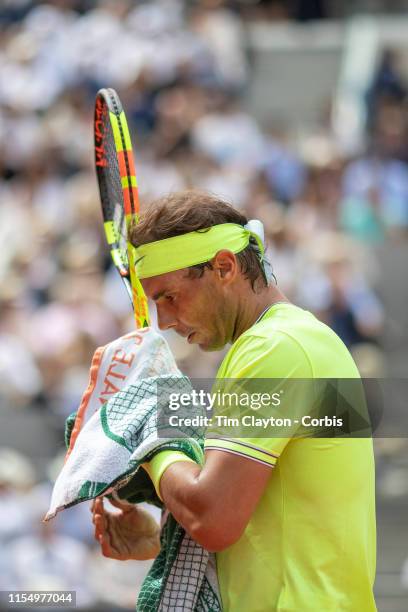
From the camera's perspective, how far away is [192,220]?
8.77 ft

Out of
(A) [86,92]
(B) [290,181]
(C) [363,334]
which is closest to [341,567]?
(C) [363,334]

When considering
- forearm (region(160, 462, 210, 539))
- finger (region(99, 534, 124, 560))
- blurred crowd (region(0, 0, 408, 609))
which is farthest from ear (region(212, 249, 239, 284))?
blurred crowd (region(0, 0, 408, 609))

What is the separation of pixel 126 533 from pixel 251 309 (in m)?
0.71

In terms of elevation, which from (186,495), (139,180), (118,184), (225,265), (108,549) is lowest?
(139,180)

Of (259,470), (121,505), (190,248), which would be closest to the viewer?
(259,470)

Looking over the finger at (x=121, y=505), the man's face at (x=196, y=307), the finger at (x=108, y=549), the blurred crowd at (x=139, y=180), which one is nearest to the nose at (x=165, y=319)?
the man's face at (x=196, y=307)

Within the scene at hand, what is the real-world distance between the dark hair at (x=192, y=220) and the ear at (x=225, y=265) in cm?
2

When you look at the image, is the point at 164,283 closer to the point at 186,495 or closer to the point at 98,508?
the point at 186,495

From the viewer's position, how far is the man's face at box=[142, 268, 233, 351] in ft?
8.63

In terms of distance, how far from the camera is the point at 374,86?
34.7ft

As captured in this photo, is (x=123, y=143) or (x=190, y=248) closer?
(x=190, y=248)

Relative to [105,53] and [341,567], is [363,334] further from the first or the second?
[341,567]

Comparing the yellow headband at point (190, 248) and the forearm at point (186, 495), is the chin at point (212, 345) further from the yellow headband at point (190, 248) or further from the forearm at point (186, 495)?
the forearm at point (186, 495)

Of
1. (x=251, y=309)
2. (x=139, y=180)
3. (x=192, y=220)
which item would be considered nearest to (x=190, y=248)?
(x=192, y=220)
